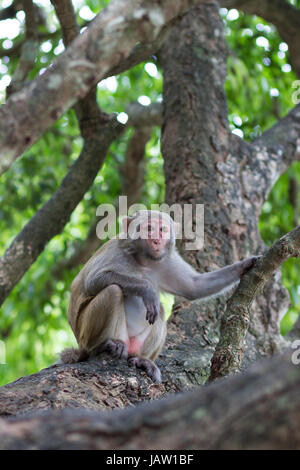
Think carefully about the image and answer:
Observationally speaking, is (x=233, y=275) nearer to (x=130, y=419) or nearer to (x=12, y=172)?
(x=130, y=419)

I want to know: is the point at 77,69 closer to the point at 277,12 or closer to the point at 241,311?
the point at 241,311

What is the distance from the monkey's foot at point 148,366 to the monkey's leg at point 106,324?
89 millimetres

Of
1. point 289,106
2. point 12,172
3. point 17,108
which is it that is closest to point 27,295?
point 12,172

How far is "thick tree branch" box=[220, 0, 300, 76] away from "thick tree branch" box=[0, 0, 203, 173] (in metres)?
5.73

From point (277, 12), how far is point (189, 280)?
437 centimetres

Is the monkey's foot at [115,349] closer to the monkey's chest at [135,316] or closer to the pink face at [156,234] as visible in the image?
the monkey's chest at [135,316]

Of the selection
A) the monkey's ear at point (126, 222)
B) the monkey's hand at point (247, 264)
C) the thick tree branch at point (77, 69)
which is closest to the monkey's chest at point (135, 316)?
the monkey's ear at point (126, 222)

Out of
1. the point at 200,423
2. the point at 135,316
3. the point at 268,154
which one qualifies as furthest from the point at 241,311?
the point at 268,154

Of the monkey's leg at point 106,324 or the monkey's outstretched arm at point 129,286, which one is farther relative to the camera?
the monkey's outstretched arm at point 129,286

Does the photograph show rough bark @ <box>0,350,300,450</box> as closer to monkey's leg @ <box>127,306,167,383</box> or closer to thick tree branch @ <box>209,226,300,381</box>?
thick tree branch @ <box>209,226,300,381</box>

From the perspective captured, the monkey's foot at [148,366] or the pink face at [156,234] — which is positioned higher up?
the pink face at [156,234]

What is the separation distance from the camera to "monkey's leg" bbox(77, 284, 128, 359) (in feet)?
15.3

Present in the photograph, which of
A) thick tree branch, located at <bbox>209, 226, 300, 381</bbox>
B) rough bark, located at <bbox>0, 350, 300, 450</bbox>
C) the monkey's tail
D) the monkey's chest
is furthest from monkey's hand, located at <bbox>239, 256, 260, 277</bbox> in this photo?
rough bark, located at <bbox>0, 350, 300, 450</bbox>

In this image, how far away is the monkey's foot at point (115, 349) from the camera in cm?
459
